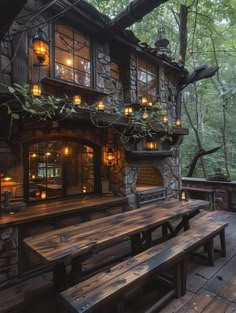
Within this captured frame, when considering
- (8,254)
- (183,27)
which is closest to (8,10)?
(8,254)

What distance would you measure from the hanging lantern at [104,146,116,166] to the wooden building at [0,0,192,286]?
0.02 metres

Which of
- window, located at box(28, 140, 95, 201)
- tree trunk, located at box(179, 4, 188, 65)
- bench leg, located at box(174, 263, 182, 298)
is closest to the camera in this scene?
bench leg, located at box(174, 263, 182, 298)

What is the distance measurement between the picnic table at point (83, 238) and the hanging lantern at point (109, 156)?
1.38m

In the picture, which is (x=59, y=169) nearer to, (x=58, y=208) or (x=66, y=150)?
(x=66, y=150)

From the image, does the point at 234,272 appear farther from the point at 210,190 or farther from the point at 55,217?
the point at 210,190

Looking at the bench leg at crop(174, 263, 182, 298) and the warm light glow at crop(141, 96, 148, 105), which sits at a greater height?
the warm light glow at crop(141, 96, 148, 105)

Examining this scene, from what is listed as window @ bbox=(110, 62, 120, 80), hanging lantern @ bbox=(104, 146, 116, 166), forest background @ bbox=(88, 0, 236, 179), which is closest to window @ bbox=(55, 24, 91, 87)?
window @ bbox=(110, 62, 120, 80)

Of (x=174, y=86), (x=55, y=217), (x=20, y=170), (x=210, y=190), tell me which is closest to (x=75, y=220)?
(x=55, y=217)

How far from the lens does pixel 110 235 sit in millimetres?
2326

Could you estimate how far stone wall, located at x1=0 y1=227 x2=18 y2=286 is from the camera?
268 cm

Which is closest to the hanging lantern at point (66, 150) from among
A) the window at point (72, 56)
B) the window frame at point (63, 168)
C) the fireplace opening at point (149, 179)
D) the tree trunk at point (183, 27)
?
the window frame at point (63, 168)

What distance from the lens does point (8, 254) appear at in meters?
2.73

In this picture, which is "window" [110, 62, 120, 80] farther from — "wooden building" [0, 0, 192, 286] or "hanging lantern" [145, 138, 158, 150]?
"hanging lantern" [145, 138, 158, 150]

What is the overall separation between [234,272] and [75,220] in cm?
249
